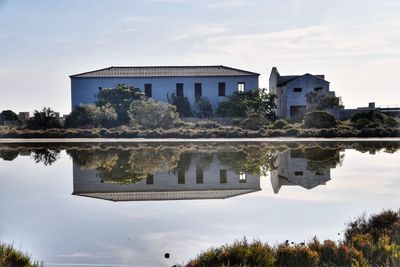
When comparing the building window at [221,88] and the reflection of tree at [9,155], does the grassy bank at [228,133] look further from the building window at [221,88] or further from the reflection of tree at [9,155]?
the building window at [221,88]

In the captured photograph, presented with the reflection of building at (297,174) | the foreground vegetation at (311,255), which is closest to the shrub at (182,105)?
the reflection of building at (297,174)

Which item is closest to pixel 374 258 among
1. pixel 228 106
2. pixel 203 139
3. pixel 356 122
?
pixel 203 139

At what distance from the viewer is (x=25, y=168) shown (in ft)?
63.0

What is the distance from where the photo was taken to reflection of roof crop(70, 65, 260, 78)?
49500mm

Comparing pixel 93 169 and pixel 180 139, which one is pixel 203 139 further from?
pixel 93 169

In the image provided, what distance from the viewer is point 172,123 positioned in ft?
122

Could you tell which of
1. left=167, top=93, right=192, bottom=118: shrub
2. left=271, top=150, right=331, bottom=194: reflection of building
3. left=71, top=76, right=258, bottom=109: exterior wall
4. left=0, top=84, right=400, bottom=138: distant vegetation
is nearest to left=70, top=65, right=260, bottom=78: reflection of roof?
left=71, top=76, right=258, bottom=109: exterior wall

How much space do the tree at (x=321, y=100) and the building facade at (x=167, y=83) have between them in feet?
18.6

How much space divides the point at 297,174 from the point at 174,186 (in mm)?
4002

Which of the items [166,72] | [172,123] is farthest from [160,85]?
[172,123]

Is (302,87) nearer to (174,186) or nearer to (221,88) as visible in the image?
(221,88)

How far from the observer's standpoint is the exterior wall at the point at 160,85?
161ft

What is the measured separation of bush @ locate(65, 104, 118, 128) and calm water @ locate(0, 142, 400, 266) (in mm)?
17714

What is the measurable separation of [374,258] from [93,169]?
12674 millimetres
